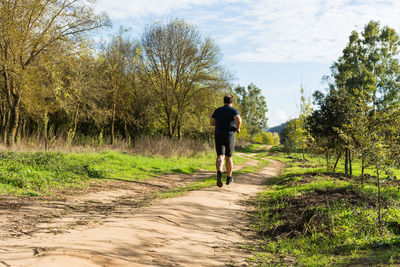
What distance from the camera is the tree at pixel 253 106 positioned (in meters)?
88.6

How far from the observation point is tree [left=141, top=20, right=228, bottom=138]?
95.0 feet

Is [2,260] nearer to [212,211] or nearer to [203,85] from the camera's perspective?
[212,211]

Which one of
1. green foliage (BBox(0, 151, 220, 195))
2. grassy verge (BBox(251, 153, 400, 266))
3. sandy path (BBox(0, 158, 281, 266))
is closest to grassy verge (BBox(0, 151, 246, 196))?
green foliage (BBox(0, 151, 220, 195))

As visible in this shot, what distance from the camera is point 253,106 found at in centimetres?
9038

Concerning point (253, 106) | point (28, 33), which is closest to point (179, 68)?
point (28, 33)

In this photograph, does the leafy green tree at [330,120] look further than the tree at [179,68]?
No

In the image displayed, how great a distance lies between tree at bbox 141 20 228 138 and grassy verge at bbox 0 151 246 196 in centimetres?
1507

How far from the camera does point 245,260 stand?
4.48 m

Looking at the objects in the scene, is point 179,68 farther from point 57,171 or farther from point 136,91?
point 57,171

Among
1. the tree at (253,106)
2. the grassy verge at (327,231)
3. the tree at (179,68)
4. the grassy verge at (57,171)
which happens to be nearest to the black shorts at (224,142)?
the grassy verge at (327,231)

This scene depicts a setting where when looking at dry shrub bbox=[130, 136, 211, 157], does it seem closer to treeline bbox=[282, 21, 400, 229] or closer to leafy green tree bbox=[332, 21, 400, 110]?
treeline bbox=[282, 21, 400, 229]

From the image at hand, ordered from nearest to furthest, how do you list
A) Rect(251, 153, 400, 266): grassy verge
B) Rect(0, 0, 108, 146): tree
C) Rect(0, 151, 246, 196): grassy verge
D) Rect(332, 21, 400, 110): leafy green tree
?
Rect(251, 153, 400, 266): grassy verge → Rect(0, 151, 246, 196): grassy verge → Rect(0, 0, 108, 146): tree → Rect(332, 21, 400, 110): leafy green tree

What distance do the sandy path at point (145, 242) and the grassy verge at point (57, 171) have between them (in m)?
3.95

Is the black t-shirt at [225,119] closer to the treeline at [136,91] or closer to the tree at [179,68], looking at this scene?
the treeline at [136,91]
